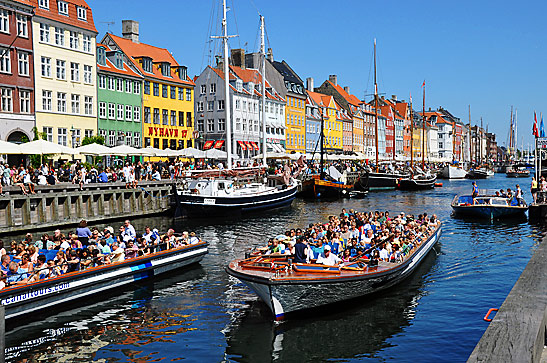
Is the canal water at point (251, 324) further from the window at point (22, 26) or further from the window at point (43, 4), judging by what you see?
the window at point (43, 4)

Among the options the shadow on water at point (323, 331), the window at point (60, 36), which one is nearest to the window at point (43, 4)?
the window at point (60, 36)

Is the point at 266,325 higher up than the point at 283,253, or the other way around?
the point at 283,253

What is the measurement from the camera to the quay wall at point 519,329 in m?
4.78

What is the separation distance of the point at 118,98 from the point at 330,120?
53.2 meters

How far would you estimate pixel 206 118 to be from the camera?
238ft

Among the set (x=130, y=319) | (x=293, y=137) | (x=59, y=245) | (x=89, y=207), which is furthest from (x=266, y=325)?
(x=293, y=137)

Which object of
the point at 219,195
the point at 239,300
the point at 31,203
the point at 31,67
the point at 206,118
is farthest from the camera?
the point at 206,118

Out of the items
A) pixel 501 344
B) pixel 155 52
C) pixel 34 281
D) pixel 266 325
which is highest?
pixel 155 52

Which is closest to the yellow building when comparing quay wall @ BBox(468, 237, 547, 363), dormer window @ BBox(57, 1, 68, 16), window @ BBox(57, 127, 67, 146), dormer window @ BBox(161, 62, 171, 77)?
dormer window @ BBox(161, 62, 171, 77)

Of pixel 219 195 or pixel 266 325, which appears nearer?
pixel 266 325

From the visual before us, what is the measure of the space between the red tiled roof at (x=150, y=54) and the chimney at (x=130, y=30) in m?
1.34

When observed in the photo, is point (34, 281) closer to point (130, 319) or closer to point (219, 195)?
point (130, 319)

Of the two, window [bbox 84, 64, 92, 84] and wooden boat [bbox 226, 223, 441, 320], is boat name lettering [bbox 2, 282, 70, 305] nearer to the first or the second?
wooden boat [bbox 226, 223, 441, 320]

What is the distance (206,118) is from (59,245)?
54.9 metres
